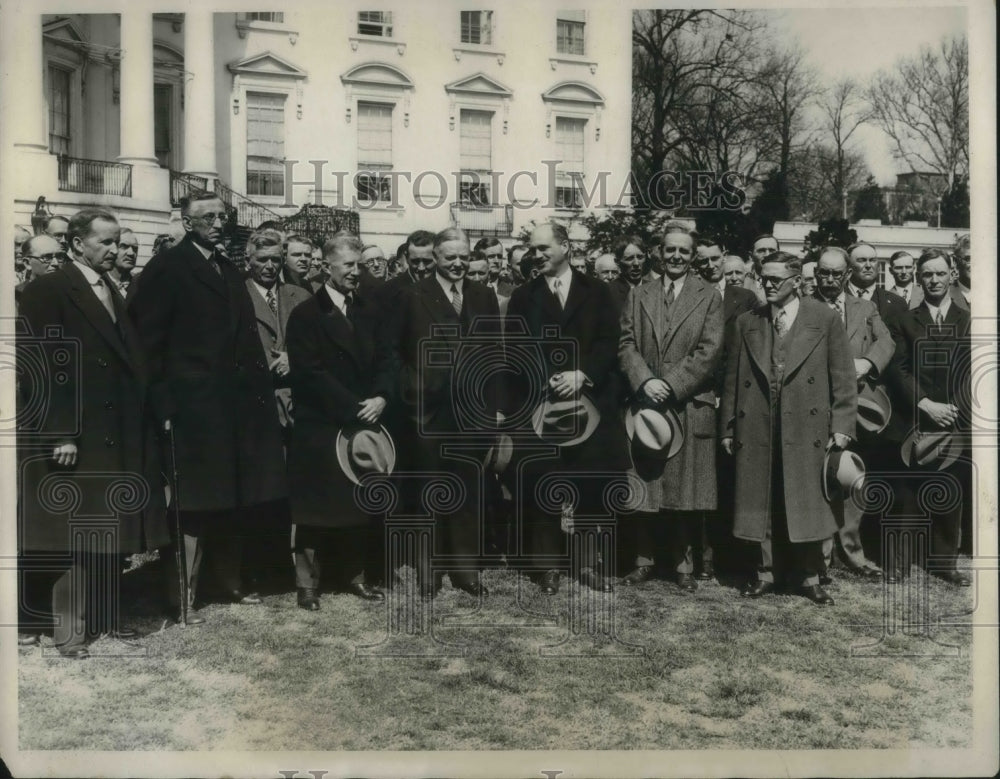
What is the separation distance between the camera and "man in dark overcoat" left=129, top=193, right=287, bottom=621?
6.34 m

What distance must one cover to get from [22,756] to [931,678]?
16.0 feet

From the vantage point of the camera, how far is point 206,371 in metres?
6.36

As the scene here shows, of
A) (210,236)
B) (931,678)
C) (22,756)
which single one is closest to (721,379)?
(931,678)

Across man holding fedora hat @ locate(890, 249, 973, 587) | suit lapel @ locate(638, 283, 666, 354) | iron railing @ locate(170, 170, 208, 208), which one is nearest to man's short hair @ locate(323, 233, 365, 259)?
iron railing @ locate(170, 170, 208, 208)

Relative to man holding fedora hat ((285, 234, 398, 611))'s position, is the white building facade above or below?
above

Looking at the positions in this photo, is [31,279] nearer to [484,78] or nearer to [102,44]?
[102,44]

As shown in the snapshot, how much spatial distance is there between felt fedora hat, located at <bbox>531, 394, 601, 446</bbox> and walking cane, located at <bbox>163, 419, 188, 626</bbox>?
193 centimetres

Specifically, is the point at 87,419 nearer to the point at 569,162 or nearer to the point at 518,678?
the point at 518,678

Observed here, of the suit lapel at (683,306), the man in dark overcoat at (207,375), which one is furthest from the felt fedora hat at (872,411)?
the man in dark overcoat at (207,375)

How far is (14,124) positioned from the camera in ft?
21.3

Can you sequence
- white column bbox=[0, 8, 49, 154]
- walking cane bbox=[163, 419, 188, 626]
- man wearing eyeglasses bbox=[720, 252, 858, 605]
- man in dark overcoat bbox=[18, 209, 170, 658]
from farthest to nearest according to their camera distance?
man wearing eyeglasses bbox=[720, 252, 858, 605] → white column bbox=[0, 8, 49, 154] → walking cane bbox=[163, 419, 188, 626] → man in dark overcoat bbox=[18, 209, 170, 658]

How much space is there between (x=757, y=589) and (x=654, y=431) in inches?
41.3

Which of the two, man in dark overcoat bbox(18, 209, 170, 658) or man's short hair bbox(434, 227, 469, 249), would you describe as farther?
man's short hair bbox(434, 227, 469, 249)

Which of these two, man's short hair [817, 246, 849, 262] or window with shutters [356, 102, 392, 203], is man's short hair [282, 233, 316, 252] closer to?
window with shutters [356, 102, 392, 203]
